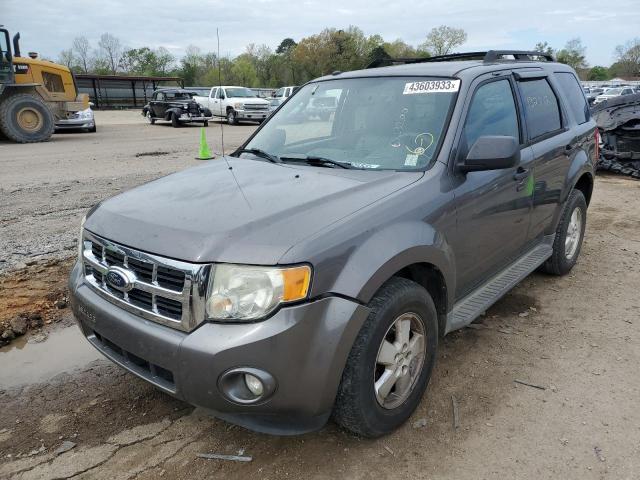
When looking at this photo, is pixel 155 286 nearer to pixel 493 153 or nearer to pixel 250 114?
pixel 493 153

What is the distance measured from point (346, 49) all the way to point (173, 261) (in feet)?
226

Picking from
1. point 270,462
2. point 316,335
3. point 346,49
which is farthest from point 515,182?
point 346,49

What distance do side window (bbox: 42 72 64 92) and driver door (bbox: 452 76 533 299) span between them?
54.1ft

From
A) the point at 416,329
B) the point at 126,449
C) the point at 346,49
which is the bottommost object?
the point at 126,449

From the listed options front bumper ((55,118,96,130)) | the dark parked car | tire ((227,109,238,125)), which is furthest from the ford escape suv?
tire ((227,109,238,125))

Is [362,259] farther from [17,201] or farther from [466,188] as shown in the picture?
[17,201]

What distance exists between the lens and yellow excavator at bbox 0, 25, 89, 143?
14.4m

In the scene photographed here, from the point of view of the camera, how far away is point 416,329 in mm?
2660

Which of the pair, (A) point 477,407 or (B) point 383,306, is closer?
(B) point 383,306

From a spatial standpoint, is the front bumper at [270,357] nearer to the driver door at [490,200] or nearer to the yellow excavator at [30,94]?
the driver door at [490,200]

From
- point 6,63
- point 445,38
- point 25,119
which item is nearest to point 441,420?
point 6,63

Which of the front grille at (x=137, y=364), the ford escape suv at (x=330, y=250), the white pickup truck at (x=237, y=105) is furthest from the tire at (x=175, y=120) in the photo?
the front grille at (x=137, y=364)

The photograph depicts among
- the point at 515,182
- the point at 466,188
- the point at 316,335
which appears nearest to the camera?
the point at 316,335

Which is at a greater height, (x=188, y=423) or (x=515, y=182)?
(x=515, y=182)
